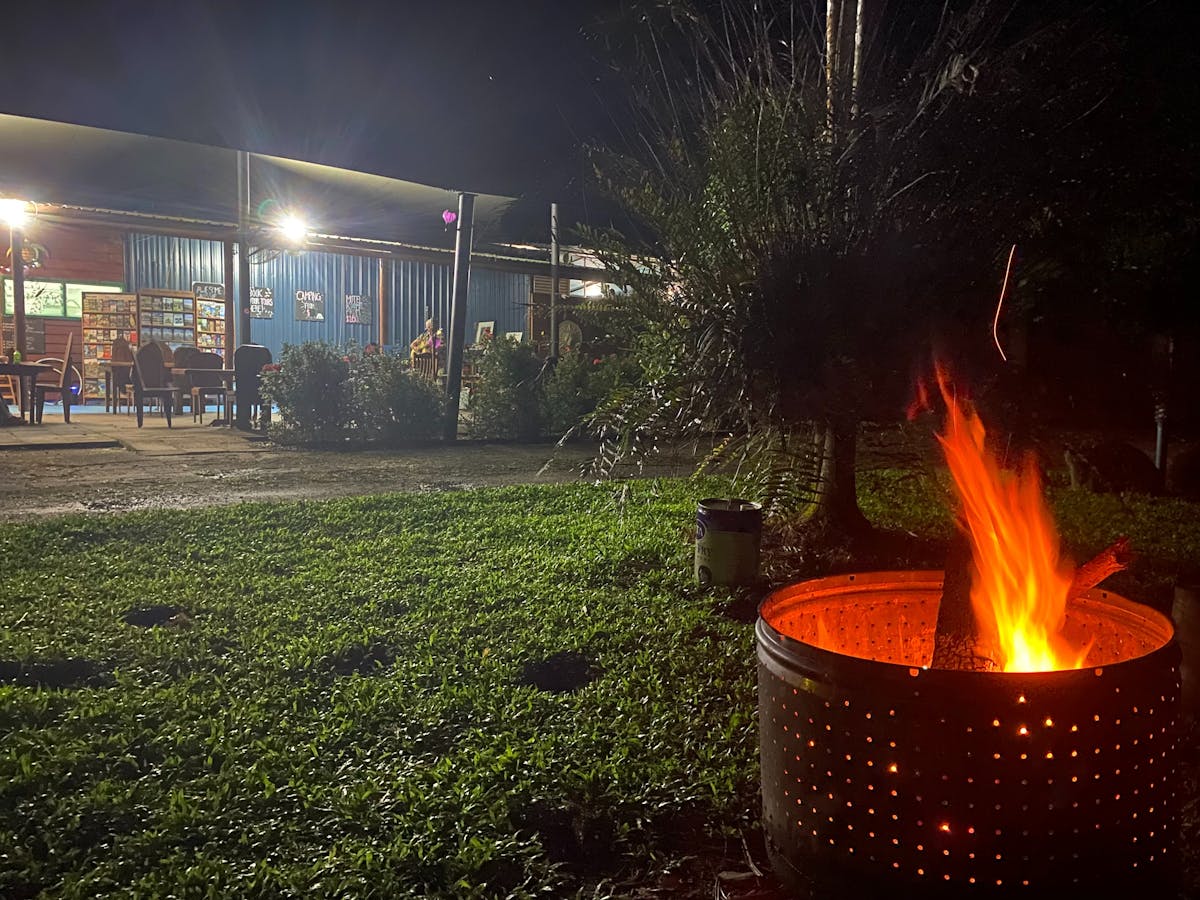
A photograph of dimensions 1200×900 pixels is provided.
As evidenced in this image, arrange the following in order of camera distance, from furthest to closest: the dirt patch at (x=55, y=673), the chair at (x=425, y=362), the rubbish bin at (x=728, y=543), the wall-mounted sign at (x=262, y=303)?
the wall-mounted sign at (x=262, y=303) < the chair at (x=425, y=362) < the rubbish bin at (x=728, y=543) < the dirt patch at (x=55, y=673)

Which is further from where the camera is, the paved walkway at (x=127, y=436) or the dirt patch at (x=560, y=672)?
the paved walkway at (x=127, y=436)

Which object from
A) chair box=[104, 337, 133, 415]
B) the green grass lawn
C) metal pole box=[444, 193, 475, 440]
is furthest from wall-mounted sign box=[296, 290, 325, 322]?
the green grass lawn

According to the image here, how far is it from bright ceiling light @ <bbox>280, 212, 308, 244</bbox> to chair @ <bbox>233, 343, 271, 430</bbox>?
9.59 ft

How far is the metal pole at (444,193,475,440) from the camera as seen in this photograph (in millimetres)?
10664

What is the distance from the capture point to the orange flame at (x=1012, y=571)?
75.4 inches

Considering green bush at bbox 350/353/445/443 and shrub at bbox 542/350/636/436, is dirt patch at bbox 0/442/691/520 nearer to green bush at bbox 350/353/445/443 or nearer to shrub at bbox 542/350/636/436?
green bush at bbox 350/353/445/443

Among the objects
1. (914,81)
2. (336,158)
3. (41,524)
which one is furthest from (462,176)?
(914,81)

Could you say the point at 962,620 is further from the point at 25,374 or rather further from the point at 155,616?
the point at 25,374

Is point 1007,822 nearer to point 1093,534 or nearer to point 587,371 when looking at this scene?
point 1093,534

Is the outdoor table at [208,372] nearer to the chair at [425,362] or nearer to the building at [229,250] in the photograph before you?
the building at [229,250]

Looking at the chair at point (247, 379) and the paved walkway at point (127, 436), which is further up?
the chair at point (247, 379)

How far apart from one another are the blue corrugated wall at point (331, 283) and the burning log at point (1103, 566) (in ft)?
57.4

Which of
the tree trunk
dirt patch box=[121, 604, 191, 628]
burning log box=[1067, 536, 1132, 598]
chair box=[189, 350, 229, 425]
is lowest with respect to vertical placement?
dirt patch box=[121, 604, 191, 628]

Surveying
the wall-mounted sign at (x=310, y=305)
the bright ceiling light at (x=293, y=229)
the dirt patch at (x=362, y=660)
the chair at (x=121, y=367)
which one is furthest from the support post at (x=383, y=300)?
the dirt patch at (x=362, y=660)
